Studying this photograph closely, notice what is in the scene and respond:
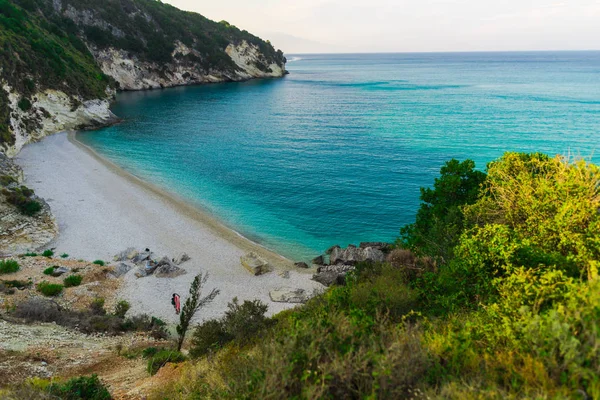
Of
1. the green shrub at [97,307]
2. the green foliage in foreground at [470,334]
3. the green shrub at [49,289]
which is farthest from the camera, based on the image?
the green shrub at [49,289]

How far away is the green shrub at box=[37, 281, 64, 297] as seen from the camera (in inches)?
822

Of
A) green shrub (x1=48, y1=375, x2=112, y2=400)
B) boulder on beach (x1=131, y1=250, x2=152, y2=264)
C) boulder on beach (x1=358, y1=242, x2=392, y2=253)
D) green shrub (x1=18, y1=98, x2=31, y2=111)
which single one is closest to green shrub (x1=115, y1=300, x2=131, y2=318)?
boulder on beach (x1=131, y1=250, x2=152, y2=264)

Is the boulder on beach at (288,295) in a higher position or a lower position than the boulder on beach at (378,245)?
lower

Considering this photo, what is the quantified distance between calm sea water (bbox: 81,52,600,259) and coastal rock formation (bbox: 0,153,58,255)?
13156 mm

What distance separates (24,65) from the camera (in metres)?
56.2

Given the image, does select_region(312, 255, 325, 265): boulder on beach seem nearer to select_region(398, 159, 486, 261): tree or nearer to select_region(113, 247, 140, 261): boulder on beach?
select_region(398, 159, 486, 261): tree

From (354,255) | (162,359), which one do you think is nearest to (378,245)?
(354,255)

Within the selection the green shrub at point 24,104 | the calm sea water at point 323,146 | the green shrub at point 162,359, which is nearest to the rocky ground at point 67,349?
the green shrub at point 162,359

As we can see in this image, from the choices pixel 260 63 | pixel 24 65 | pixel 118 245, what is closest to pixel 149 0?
pixel 260 63

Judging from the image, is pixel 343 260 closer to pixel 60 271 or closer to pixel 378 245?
pixel 378 245

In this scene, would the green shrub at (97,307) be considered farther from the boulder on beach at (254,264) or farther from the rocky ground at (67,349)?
the boulder on beach at (254,264)

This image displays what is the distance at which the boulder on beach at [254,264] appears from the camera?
1035 inches

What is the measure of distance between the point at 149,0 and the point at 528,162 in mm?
168876

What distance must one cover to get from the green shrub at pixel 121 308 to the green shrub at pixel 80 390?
8.84 meters
